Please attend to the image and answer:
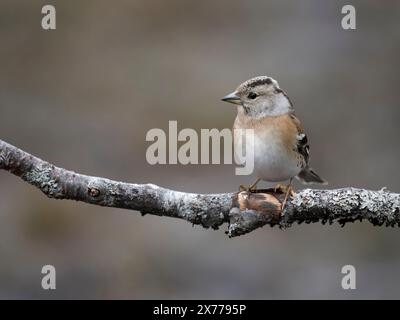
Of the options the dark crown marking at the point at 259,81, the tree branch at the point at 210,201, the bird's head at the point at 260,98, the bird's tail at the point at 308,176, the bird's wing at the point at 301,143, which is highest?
the dark crown marking at the point at 259,81

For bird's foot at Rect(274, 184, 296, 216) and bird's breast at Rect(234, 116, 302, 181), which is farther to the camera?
bird's breast at Rect(234, 116, 302, 181)

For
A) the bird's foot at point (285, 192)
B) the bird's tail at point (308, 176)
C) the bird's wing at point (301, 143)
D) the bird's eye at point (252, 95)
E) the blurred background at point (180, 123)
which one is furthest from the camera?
the blurred background at point (180, 123)

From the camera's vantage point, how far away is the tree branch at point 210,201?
5.38 m

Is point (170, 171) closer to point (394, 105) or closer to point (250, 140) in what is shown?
point (394, 105)

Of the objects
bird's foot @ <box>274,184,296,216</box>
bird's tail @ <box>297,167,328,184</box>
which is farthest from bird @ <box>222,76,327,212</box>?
bird's foot @ <box>274,184,296,216</box>

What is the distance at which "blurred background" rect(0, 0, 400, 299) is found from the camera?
11391 mm

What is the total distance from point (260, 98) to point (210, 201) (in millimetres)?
1471

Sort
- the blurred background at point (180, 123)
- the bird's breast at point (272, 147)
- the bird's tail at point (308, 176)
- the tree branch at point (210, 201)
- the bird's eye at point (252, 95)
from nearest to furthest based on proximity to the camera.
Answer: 1. the tree branch at point (210, 201)
2. the bird's breast at point (272, 147)
3. the bird's eye at point (252, 95)
4. the bird's tail at point (308, 176)
5. the blurred background at point (180, 123)

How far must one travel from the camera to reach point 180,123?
14.1 metres

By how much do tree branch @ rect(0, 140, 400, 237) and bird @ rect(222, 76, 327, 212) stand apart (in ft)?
2.01

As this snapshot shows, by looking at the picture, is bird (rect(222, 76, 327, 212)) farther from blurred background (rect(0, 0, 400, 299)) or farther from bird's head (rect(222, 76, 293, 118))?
blurred background (rect(0, 0, 400, 299))

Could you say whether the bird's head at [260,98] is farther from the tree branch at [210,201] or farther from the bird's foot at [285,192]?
the tree branch at [210,201]

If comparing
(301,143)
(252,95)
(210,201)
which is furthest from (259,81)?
(210,201)

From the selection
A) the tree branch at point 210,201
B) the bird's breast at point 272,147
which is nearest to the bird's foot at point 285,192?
the tree branch at point 210,201
